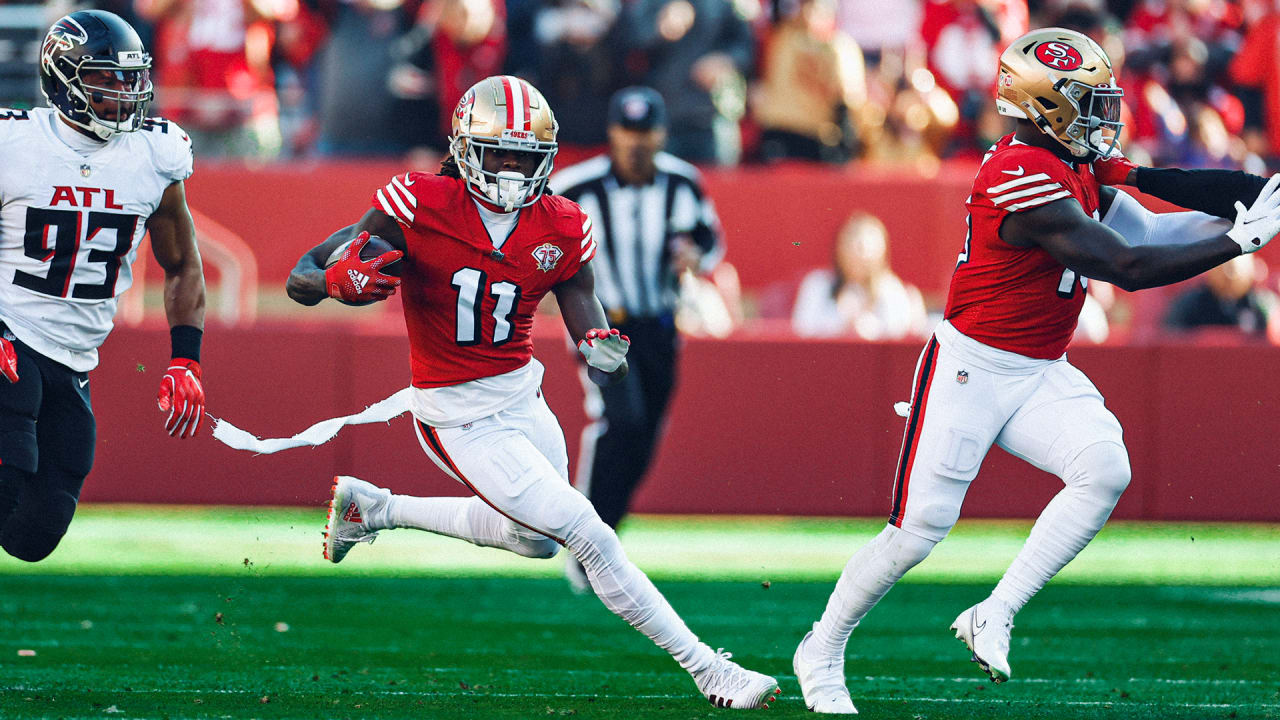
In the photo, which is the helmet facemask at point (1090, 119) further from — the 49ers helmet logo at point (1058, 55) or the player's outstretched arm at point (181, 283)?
the player's outstretched arm at point (181, 283)

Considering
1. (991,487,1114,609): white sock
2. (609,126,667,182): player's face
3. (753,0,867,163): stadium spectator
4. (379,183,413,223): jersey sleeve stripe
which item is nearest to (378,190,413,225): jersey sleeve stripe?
(379,183,413,223): jersey sleeve stripe

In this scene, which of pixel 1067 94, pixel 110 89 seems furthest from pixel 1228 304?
pixel 110 89

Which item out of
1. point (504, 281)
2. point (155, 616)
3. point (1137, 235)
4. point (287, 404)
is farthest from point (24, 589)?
point (1137, 235)

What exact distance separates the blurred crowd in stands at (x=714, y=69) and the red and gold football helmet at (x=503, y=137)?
5713mm

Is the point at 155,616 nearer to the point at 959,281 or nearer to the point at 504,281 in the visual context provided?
the point at 504,281

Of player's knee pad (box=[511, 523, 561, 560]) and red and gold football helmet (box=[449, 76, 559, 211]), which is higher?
red and gold football helmet (box=[449, 76, 559, 211])

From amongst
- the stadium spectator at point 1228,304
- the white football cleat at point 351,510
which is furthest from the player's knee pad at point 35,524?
the stadium spectator at point 1228,304

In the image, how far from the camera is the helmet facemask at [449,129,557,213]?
471 cm

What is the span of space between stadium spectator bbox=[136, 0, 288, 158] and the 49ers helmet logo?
7.43 m

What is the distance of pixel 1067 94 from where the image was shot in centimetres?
467

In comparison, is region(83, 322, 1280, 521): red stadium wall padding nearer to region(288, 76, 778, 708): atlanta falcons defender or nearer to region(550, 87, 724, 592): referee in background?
region(550, 87, 724, 592): referee in background

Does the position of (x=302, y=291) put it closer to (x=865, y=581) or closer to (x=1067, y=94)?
(x=865, y=581)

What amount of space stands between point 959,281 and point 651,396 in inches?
105

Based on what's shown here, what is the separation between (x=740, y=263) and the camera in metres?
10.8
